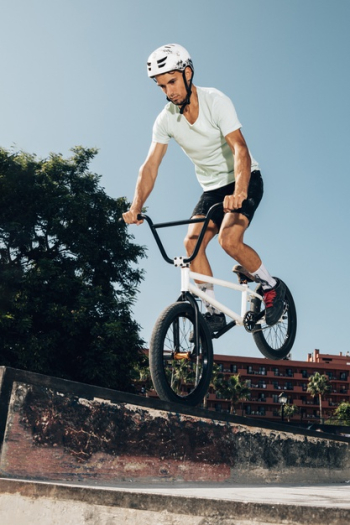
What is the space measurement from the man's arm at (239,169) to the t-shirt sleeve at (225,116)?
0.20 feet

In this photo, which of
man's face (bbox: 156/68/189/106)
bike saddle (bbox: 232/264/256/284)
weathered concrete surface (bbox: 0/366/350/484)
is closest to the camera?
weathered concrete surface (bbox: 0/366/350/484)

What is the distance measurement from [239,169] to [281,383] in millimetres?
111536

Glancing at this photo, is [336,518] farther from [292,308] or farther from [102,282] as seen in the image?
[102,282]

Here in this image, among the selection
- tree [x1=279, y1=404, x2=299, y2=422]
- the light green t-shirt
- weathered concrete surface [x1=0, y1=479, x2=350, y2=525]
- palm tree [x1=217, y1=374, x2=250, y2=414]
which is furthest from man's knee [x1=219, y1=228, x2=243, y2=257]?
tree [x1=279, y1=404, x2=299, y2=422]

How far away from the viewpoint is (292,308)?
6547mm

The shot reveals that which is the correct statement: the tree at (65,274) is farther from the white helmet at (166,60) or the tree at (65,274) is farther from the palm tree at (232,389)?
the palm tree at (232,389)

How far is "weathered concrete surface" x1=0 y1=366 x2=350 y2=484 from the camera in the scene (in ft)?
11.4

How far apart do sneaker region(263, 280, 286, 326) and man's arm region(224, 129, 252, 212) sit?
4.68 ft

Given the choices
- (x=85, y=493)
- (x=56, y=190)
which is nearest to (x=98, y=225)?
(x=56, y=190)

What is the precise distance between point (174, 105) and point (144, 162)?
737 mm

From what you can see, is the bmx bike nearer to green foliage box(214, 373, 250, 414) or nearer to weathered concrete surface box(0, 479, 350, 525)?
weathered concrete surface box(0, 479, 350, 525)

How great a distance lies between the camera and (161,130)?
19.2 feet

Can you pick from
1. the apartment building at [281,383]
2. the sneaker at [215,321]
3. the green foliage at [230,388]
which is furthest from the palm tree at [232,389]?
the sneaker at [215,321]

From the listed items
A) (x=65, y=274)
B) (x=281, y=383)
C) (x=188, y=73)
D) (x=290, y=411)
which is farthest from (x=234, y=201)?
(x=281, y=383)
